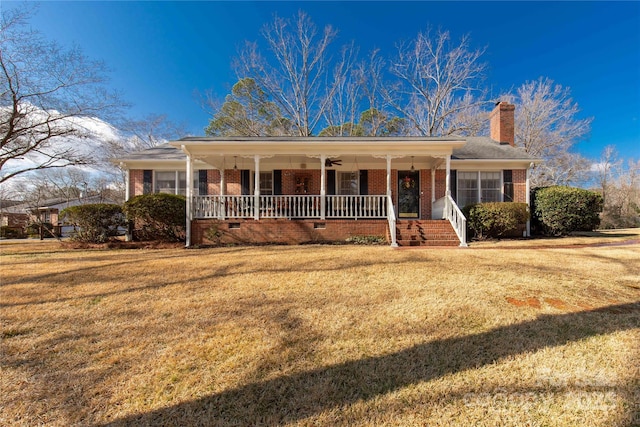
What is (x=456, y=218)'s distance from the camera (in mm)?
9695

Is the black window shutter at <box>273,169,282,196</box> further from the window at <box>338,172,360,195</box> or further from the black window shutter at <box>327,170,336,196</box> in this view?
the window at <box>338,172,360,195</box>

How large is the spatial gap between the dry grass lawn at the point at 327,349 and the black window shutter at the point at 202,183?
27.0 ft

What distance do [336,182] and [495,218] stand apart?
6432 millimetres

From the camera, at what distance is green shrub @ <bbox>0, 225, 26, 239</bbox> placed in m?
22.9

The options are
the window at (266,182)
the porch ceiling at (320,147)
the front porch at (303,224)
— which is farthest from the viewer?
the window at (266,182)

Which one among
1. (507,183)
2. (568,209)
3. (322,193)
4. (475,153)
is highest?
(475,153)

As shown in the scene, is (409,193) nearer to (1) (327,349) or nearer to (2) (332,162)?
(2) (332,162)

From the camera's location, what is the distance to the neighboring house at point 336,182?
10.2 m

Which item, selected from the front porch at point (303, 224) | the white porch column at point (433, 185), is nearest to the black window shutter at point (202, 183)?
the front porch at point (303, 224)

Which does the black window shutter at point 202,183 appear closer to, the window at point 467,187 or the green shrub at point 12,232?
the window at point 467,187

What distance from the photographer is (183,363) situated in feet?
8.36

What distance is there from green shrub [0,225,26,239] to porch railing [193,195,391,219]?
23439 mm

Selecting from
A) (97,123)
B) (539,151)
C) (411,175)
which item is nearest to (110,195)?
(97,123)

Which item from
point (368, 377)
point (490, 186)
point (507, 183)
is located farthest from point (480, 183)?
point (368, 377)
